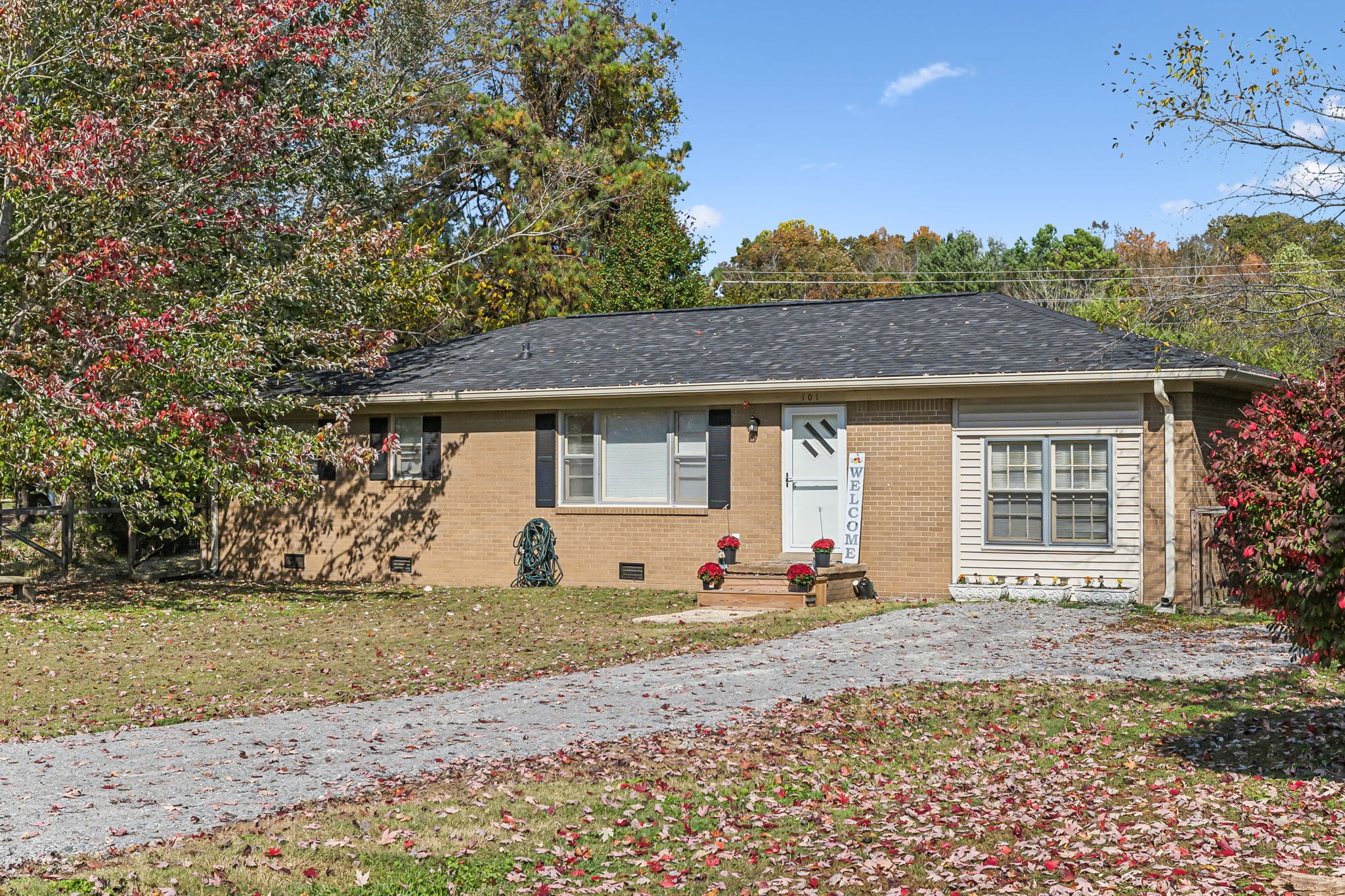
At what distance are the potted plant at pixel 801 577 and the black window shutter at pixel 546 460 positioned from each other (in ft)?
14.6

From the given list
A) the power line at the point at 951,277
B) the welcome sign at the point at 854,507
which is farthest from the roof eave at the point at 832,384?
the power line at the point at 951,277

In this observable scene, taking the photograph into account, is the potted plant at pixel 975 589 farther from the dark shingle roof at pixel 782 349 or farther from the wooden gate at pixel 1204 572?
the dark shingle roof at pixel 782 349

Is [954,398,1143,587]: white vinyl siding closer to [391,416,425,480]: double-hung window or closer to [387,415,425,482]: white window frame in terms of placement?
[387,415,425,482]: white window frame

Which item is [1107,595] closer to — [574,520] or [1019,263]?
[574,520]

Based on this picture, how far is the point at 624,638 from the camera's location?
13.5m

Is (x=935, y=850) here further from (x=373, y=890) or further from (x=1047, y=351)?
(x=1047, y=351)

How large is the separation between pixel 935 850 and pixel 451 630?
9.00 meters

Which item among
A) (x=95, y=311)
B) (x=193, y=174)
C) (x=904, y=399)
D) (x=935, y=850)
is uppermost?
(x=193, y=174)

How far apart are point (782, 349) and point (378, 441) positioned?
655cm

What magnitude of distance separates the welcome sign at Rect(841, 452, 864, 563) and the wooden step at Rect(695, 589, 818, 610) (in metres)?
1.31

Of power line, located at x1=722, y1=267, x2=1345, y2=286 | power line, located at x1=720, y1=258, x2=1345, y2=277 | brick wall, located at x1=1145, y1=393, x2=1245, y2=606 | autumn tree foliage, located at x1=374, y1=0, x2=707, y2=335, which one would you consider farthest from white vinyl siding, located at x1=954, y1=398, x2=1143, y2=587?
power line, located at x1=722, y1=267, x2=1345, y2=286

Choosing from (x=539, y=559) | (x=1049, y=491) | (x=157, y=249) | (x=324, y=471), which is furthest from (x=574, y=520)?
(x=157, y=249)

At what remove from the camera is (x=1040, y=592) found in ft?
A: 53.7

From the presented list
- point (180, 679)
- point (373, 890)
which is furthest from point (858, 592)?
point (373, 890)
